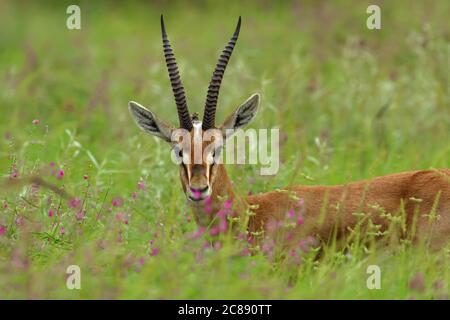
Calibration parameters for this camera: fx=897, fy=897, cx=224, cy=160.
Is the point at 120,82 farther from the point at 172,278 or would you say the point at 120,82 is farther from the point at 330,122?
the point at 172,278

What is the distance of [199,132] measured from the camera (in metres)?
7.40

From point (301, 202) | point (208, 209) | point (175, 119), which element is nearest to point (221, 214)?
point (208, 209)

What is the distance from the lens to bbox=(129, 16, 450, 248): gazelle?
728 cm

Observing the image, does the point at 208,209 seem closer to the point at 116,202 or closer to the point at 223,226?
the point at 116,202

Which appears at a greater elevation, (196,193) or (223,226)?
(196,193)

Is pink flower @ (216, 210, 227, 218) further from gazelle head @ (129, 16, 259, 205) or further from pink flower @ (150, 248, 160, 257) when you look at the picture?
pink flower @ (150, 248, 160, 257)

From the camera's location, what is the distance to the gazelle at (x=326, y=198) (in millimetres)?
7277

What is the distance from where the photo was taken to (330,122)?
40.9 ft

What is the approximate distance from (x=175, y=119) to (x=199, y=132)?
537cm

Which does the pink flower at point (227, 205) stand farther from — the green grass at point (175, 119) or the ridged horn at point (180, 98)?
Answer: the ridged horn at point (180, 98)

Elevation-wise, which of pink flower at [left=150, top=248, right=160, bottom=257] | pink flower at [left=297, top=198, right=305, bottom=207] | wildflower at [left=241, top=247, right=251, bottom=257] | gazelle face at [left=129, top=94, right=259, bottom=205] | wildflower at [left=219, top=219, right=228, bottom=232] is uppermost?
gazelle face at [left=129, top=94, right=259, bottom=205]

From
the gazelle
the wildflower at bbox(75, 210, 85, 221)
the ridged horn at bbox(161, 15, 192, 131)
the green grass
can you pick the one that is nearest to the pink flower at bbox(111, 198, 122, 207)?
the green grass

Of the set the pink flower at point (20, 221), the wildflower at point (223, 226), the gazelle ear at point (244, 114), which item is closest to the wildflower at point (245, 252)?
the wildflower at point (223, 226)
